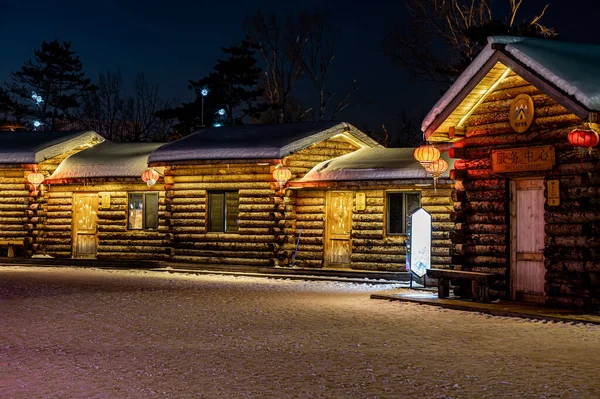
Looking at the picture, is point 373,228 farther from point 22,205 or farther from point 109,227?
point 22,205

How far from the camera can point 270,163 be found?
25.0 metres

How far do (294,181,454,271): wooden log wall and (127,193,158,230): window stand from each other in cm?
575

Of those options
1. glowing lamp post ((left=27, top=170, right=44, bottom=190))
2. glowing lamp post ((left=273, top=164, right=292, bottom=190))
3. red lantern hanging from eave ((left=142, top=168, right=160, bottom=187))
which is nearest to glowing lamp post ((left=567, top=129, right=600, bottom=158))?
glowing lamp post ((left=273, top=164, right=292, bottom=190))

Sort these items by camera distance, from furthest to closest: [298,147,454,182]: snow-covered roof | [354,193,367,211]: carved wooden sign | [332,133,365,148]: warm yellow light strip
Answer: [332,133,365,148]: warm yellow light strip, [354,193,367,211]: carved wooden sign, [298,147,454,182]: snow-covered roof

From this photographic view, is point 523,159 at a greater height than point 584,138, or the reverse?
point 584,138

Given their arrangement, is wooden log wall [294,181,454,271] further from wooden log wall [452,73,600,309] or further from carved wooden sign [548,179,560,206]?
carved wooden sign [548,179,560,206]

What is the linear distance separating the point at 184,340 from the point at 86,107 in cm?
6063

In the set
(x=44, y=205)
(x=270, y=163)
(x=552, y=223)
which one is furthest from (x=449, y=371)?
(x=44, y=205)

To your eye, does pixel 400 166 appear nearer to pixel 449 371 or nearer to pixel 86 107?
pixel 449 371

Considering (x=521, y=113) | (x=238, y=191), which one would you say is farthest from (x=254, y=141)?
(x=521, y=113)

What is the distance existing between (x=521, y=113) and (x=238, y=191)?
492 inches

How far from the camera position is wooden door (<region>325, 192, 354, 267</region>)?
24891 mm

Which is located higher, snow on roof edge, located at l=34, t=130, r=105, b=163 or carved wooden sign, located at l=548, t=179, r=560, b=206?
snow on roof edge, located at l=34, t=130, r=105, b=163

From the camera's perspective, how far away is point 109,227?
29.0m
